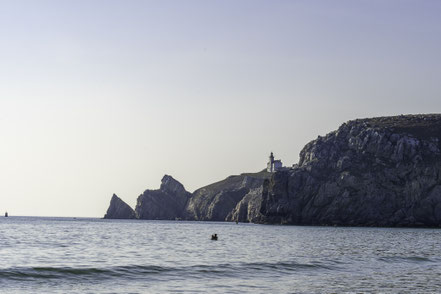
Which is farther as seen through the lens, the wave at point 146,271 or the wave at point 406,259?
the wave at point 406,259

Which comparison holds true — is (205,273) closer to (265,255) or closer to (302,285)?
(302,285)

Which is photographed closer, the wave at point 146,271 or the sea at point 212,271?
the sea at point 212,271

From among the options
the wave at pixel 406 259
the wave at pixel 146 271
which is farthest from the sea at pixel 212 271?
the wave at pixel 406 259

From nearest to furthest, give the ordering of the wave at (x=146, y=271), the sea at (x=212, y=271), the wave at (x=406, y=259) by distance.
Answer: the sea at (x=212, y=271)
the wave at (x=146, y=271)
the wave at (x=406, y=259)

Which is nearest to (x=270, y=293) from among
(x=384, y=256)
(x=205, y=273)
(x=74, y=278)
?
(x=205, y=273)

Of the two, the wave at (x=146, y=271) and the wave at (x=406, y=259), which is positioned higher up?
the wave at (x=406, y=259)

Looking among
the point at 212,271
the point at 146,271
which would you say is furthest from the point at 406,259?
the point at 146,271

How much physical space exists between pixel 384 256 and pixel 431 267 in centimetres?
1296

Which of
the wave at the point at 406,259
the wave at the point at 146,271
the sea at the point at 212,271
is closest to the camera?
the sea at the point at 212,271

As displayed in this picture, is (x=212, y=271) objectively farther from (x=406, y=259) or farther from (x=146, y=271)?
(x=406, y=259)

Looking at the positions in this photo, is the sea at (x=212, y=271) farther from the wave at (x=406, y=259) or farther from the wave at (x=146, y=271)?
the wave at (x=406, y=259)

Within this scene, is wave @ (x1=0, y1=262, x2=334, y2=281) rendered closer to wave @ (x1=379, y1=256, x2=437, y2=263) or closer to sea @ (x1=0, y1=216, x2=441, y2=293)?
sea @ (x1=0, y1=216, x2=441, y2=293)

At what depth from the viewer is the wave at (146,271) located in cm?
4828

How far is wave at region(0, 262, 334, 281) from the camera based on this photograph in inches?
1901
